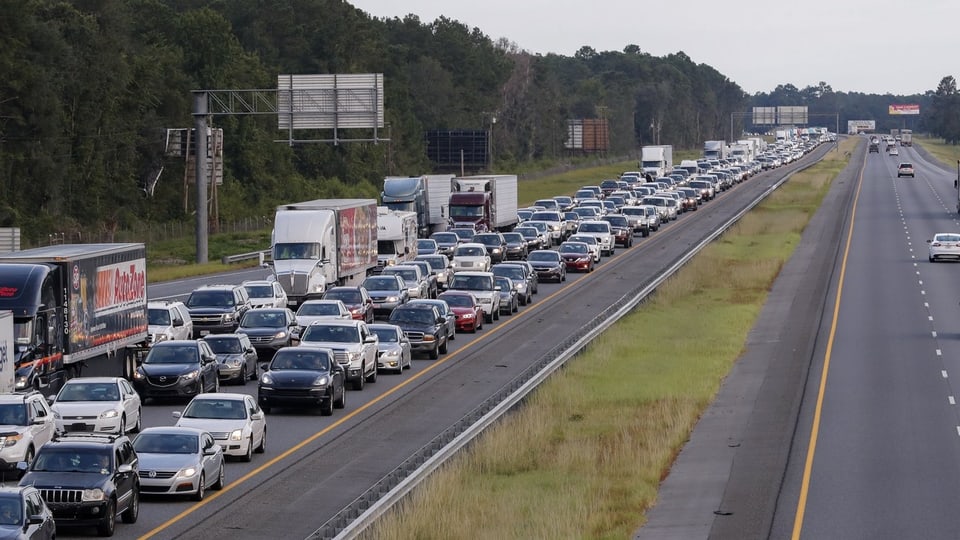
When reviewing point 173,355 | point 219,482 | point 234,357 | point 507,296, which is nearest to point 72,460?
point 219,482

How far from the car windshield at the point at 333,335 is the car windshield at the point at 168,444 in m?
13.6

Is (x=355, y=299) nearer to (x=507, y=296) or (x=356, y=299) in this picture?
(x=356, y=299)

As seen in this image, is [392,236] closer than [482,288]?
No

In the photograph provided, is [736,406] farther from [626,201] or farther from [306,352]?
[626,201]

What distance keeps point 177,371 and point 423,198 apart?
46377 mm

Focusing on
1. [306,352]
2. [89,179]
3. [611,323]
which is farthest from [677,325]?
[89,179]

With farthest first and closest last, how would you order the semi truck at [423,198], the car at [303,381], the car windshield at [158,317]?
1. the semi truck at [423,198]
2. the car windshield at [158,317]
3. the car at [303,381]

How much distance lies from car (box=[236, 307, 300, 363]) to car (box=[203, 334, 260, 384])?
279 cm

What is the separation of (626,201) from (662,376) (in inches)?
2569

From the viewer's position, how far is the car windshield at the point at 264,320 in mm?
45812

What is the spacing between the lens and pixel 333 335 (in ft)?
135

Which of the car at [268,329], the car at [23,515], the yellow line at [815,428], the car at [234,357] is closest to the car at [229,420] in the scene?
the car at [23,515]

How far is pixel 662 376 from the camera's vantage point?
44.3 metres

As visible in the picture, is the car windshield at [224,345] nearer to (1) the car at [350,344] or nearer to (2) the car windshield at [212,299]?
(1) the car at [350,344]
